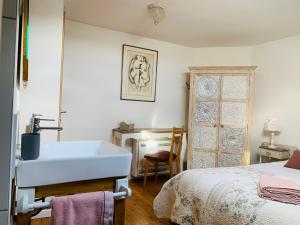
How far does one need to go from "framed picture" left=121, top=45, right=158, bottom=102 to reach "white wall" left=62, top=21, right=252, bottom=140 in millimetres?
90

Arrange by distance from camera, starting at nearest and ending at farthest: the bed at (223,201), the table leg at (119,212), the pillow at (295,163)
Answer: the table leg at (119,212) → the bed at (223,201) → the pillow at (295,163)

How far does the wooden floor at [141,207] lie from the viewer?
2432 millimetres

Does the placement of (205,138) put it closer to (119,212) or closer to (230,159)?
(230,159)

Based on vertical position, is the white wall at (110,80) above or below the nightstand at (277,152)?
above

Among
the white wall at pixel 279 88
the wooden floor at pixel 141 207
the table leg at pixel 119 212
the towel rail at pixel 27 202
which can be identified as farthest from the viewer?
the white wall at pixel 279 88

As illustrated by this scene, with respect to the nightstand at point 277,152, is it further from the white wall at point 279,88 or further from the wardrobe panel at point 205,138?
the wardrobe panel at point 205,138

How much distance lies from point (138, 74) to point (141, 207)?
6.85 feet

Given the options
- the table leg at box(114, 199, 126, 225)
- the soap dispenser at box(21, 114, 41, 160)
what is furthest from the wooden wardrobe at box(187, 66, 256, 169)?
the soap dispenser at box(21, 114, 41, 160)

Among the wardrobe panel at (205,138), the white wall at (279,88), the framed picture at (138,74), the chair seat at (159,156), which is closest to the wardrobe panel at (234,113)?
the wardrobe panel at (205,138)

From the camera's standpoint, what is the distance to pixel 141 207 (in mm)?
2797

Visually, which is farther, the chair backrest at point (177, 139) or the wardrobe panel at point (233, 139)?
the wardrobe panel at point (233, 139)

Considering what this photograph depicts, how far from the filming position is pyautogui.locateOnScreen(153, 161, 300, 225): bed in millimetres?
1490

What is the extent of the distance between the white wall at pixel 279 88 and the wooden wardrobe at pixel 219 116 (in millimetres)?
422

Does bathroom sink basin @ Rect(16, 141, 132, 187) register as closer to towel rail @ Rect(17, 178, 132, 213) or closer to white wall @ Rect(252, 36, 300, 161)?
towel rail @ Rect(17, 178, 132, 213)
